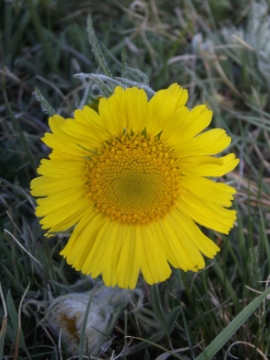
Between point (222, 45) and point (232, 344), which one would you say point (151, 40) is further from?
point (232, 344)

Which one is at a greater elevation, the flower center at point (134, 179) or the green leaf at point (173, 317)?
the flower center at point (134, 179)

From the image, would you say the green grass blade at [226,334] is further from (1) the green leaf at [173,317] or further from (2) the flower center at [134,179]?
(2) the flower center at [134,179]

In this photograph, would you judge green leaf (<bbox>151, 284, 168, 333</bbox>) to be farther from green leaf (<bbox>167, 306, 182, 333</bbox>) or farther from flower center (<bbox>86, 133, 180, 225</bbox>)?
flower center (<bbox>86, 133, 180, 225</bbox>)

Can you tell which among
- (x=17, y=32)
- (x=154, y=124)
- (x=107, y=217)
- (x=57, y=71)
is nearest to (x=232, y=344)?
(x=107, y=217)

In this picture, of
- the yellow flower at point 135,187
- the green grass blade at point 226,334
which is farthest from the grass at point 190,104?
the yellow flower at point 135,187

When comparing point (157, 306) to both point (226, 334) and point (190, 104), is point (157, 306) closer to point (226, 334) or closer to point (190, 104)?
point (226, 334)

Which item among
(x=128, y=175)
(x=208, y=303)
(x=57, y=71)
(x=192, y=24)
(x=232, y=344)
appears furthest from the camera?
(x=192, y=24)
